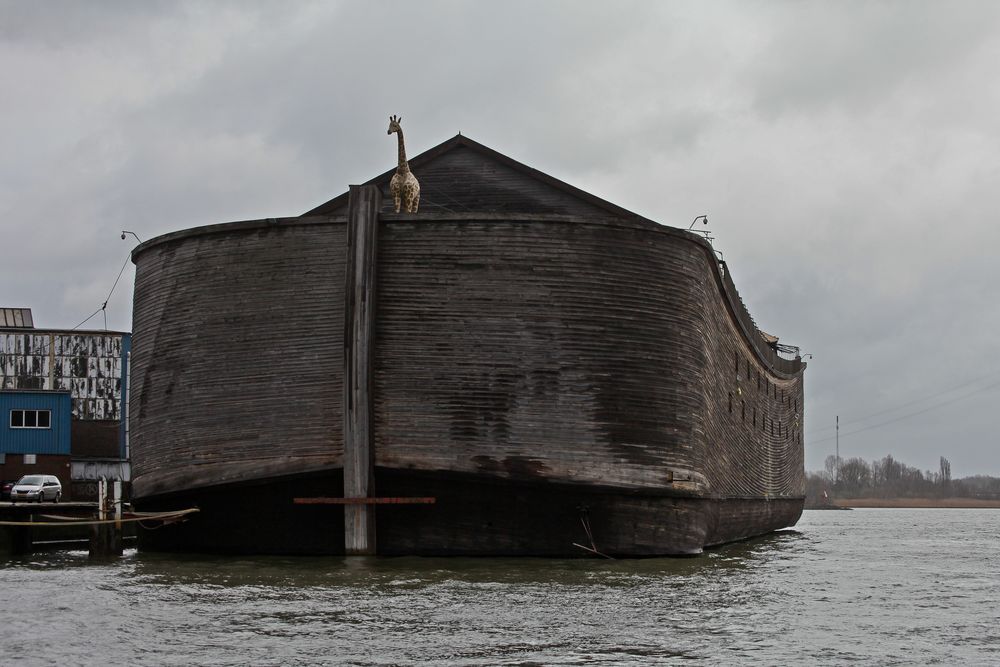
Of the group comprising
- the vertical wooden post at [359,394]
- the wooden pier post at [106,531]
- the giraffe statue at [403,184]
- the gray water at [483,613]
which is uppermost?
the giraffe statue at [403,184]

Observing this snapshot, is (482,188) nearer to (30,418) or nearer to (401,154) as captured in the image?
(401,154)

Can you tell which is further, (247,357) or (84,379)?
(84,379)

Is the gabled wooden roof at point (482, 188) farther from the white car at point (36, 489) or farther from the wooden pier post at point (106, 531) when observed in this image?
the white car at point (36, 489)

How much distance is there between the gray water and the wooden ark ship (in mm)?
809

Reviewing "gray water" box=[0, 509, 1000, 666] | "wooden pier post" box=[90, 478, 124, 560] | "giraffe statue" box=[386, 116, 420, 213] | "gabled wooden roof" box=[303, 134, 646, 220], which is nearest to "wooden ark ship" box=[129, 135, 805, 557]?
"wooden pier post" box=[90, 478, 124, 560]

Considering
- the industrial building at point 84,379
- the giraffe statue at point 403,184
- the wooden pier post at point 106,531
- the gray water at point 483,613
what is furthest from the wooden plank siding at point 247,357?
the industrial building at point 84,379

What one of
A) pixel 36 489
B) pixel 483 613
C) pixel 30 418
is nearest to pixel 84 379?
pixel 30 418

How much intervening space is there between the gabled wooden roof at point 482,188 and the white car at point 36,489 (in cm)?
909

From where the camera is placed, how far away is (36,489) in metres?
28.2

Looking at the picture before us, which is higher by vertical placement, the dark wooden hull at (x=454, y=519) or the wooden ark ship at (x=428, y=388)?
the wooden ark ship at (x=428, y=388)

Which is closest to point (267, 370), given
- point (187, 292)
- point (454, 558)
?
point (187, 292)

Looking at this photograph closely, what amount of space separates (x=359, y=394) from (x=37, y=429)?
824 inches

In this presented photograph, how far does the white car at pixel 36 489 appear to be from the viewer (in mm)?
27125

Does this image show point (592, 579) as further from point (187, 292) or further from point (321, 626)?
point (187, 292)
